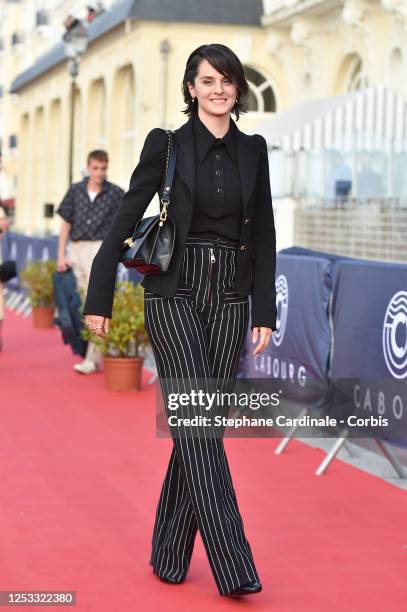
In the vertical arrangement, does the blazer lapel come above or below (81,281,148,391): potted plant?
above

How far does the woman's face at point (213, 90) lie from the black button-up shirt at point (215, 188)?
4.2 inches

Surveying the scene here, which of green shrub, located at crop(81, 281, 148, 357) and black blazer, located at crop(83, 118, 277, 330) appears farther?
green shrub, located at crop(81, 281, 148, 357)

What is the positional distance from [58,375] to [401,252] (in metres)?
5.53

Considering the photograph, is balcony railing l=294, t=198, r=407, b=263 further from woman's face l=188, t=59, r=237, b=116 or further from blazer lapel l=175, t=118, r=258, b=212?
woman's face l=188, t=59, r=237, b=116

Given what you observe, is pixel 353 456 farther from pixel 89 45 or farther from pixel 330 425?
pixel 89 45

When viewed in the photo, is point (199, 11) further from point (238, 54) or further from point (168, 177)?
point (168, 177)

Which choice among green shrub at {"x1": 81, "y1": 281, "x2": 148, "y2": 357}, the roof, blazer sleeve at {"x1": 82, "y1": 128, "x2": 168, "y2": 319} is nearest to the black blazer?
blazer sleeve at {"x1": 82, "y1": 128, "x2": 168, "y2": 319}

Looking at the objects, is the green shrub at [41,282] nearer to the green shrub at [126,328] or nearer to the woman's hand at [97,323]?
the green shrub at [126,328]

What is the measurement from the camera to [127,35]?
2936 centimetres

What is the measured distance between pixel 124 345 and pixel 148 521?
16.4 ft

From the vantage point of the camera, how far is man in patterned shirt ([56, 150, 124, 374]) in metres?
12.1

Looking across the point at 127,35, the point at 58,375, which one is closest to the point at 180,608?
the point at 58,375

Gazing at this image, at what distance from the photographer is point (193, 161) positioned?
16.3ft

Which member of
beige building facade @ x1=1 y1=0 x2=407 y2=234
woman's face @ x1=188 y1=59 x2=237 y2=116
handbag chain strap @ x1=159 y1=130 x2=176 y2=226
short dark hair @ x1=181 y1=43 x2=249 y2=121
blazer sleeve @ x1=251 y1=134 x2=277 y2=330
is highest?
beige building facade @ x1=1 y1=0 x2=407 y2=234
